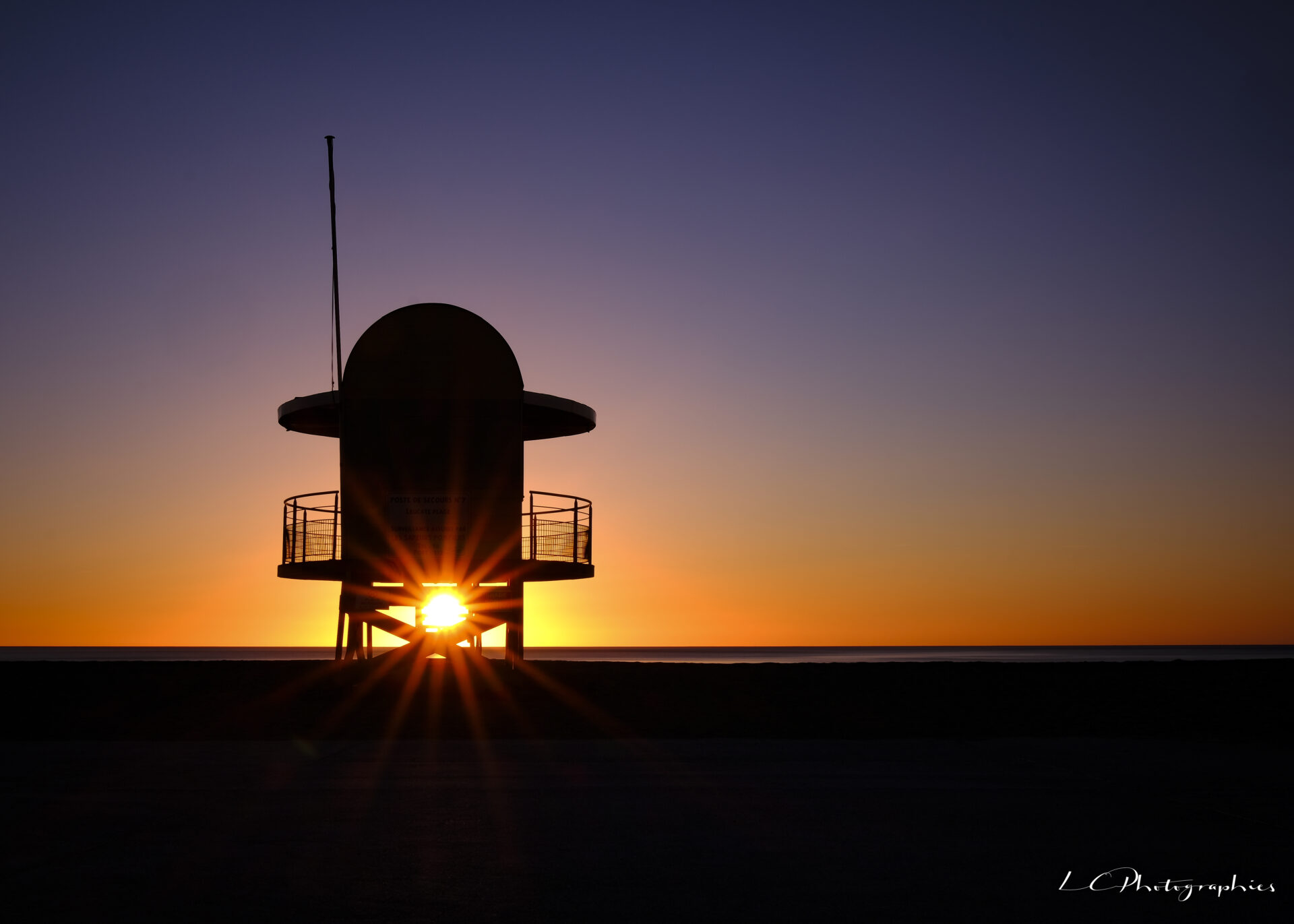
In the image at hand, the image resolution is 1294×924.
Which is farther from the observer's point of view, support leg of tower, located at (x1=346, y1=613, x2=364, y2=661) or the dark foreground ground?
support leg of tower, located at (x1=346, y1=613, x2=364, y2=661)

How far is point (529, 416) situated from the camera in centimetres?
2481

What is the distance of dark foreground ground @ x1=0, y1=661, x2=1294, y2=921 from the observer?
6.19 meters

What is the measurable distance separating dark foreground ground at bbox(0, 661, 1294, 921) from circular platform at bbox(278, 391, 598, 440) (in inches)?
256

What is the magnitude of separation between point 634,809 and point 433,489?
14.2 metres

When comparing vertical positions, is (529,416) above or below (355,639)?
above

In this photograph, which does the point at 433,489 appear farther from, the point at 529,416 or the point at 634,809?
the point at 634,809

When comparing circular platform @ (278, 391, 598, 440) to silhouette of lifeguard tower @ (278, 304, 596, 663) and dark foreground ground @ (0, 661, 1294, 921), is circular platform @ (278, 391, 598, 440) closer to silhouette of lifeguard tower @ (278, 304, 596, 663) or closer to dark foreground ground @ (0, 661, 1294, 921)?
silhouette of lifeguard tower @ (278, 304, 596, 663)

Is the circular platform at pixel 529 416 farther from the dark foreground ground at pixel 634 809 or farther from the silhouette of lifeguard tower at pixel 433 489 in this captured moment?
the dark foreground ground at pixel 634 809

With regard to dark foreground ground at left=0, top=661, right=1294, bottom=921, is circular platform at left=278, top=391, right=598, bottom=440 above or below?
above

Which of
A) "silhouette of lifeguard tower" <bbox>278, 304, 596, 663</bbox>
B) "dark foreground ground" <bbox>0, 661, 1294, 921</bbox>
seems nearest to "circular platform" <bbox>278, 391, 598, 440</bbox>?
"silhouette of lifeguard tower" <bbox>278, 304, 596, 663</bbox>

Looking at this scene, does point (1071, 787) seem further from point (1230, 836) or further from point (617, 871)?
point (617, 871)

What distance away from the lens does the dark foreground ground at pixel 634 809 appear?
619 cm

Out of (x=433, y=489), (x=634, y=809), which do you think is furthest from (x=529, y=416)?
(x=634, y=809)

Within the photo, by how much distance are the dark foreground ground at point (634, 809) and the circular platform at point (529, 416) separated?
6511 mm
